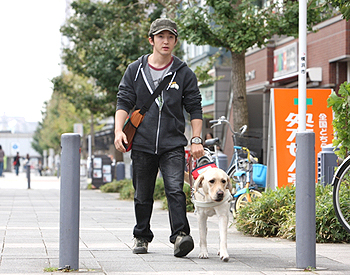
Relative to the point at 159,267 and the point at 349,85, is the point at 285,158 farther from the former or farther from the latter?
the point at 159,267

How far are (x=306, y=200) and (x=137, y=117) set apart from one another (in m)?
1.65

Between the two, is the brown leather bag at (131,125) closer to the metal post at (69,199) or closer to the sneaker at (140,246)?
the sneaker at (140,246)

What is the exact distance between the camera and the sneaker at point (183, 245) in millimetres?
5234

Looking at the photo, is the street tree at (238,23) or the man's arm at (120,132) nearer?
the man's arm at (120,132)

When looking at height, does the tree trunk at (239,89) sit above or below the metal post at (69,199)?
above

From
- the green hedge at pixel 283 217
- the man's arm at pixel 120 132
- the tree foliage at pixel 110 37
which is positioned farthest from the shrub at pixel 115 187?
the man's arm at pixel 120 132

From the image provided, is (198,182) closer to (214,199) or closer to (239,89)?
(214,199)

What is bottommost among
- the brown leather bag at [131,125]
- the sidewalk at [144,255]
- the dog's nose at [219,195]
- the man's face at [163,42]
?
the sidewalk at [144,255]

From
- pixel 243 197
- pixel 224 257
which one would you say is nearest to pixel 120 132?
pixel 224 257

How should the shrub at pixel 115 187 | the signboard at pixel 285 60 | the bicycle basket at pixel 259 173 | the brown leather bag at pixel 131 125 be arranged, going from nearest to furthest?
the brown leather bag at pixel 131 125 → the bicycle basket at pixel 259 173 → the shrub at pixel 115 187 → the signboard at pixel 285 60

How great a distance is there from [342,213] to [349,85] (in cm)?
141

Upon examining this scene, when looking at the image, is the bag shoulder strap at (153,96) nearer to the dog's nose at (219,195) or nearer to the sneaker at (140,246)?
the dog's nose at (219,195)

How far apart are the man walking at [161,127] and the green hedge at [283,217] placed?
1910 mm

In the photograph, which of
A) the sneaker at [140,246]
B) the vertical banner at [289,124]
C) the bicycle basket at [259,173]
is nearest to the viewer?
the sneaker at [140,246]
